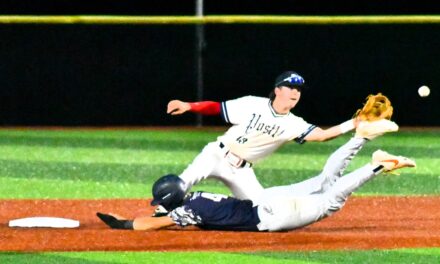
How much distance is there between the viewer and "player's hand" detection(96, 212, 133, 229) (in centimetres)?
896

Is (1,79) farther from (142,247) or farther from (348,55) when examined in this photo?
(142,247)

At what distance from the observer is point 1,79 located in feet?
58.2

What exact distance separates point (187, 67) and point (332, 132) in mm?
9249

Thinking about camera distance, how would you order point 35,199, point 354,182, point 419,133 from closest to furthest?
point 354,182, point 35,199, point 419,133

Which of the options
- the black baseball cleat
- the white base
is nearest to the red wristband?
Result: the black baseball cleat

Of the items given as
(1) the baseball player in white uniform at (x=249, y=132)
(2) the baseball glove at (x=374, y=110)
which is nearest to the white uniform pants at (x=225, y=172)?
(1) the baseball player in white uniform at (x=249, y=132)

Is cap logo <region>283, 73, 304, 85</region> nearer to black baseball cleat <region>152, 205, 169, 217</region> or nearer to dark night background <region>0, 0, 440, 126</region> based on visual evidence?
black baseball cleat <region>152, 205, 169, 217</region>

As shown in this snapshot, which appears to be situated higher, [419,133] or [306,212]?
[306,212]

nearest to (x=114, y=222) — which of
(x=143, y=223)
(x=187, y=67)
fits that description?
(x=143, y=223)

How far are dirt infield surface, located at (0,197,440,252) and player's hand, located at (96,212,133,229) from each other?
0.05 meters

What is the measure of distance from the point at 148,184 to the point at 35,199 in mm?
1442

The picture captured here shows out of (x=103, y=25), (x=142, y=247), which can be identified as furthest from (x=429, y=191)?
(x=103, y=25)

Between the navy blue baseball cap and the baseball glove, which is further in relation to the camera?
the navy blue baseball cap

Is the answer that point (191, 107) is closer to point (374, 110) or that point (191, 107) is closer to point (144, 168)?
point (374, 110)
